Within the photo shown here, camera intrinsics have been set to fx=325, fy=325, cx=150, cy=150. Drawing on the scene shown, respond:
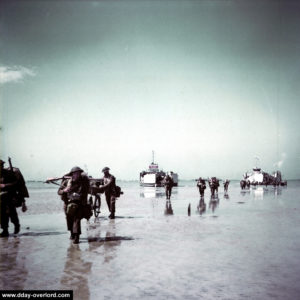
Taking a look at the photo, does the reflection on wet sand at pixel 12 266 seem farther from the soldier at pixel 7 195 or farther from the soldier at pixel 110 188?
the soldier at pixel 110 188

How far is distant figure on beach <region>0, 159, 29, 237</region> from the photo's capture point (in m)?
8.62

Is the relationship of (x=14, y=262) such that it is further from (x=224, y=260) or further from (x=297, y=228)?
(x=297, y=228)

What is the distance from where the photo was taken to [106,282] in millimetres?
4754

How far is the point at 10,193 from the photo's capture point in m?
8.73

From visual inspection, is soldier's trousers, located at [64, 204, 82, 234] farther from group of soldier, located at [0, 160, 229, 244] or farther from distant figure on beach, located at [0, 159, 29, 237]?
distant figure on beach, located at [0, 159, 29, 237]

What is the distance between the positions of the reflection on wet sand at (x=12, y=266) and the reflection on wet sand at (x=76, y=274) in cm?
62

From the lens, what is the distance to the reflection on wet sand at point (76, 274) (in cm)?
438

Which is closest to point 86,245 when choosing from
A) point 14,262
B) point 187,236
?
point 14,262

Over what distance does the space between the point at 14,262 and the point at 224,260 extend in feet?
12.7

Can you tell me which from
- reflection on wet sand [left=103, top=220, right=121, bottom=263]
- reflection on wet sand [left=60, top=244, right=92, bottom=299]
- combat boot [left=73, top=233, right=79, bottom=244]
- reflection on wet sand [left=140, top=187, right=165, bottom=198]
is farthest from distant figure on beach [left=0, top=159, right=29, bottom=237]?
reflection on wet sand [left=140, top=187, right=165, bottom=198]

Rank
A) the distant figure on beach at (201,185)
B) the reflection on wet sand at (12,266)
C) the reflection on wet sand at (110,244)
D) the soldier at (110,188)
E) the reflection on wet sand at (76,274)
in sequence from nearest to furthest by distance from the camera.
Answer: the reflection on wet sand at (76,274) → the reflection on wet sand at (12,266) → the reflection on wet sand at (110,244) → the soldier at (110,188) → the distant figure on beach at (201,185)

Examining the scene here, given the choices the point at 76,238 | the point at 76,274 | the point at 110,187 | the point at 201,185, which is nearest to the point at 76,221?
the point at 76,238

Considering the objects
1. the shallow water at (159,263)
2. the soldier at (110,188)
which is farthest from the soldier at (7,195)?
the soldier at (110,188)

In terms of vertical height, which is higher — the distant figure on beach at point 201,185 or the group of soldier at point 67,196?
the group of soldier at point 67,196
